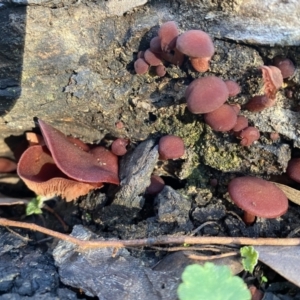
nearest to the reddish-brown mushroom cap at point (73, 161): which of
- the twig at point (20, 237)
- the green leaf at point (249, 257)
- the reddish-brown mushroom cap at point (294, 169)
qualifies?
the twig at point (20, 237)

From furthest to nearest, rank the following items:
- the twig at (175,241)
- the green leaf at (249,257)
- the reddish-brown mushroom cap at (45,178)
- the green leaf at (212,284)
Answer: the reddish-brown mushroom cap at (45,178) < the twig at (175,241) < the green leaf at (249,257) < the green leaf at (212,284)

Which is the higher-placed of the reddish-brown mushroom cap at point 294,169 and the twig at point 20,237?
the reddish-brown mushroom cap at point 294,169

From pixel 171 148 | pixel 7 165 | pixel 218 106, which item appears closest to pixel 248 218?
pixel 171 148

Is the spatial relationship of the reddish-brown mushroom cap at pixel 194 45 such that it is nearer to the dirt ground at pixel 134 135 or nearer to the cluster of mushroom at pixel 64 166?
the dirt ground at pixel 134 135

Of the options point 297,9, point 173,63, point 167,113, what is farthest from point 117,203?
point 297,9

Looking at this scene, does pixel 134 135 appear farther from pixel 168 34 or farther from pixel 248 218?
pixel 248 218

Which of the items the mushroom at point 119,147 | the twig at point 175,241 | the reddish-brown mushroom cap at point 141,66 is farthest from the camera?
the mushroom at point 119,147

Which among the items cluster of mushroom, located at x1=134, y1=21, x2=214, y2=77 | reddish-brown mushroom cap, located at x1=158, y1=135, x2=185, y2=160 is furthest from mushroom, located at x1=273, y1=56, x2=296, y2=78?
reddish-brown mushroom cap, located at x1=158, y1=135, x2=185, y2=160

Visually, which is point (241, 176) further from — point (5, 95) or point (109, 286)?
point (5, 95)
